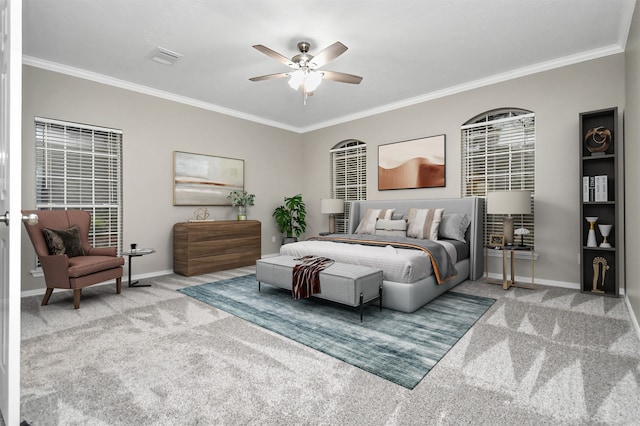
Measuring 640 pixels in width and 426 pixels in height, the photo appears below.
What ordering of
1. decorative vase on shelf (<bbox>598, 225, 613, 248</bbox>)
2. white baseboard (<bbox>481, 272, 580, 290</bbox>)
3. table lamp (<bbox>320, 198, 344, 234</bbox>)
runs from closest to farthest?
1. decorative vase on shelf (<bbox>598, 225, 613, 248</bbox>)
2. white baseboard (<bbox>481, 272, 580, 290</bbox>)
3. table lamp (<bbox>320, 198, 344, 234</bbox>)

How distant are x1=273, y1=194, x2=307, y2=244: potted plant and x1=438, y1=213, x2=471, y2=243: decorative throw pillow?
299cm

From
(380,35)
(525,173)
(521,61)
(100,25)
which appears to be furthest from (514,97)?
(100,25)

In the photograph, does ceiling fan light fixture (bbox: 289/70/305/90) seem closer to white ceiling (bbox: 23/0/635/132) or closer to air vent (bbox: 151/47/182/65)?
white ceiling (bbox: 23/0/635/132)

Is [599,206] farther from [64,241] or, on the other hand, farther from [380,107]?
[64,241]

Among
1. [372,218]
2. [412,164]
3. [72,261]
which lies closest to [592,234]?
[412,164]

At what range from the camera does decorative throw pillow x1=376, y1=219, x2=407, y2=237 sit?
4604 mm

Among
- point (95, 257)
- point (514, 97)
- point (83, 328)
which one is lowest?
point (83, 328)

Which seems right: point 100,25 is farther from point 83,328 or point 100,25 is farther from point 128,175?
point 83,328

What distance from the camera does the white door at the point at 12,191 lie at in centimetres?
123

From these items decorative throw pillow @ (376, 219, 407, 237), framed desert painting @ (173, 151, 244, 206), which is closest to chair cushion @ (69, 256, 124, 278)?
framed desert painting @ (173, 151, 244, 206)

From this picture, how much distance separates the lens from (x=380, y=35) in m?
3.36

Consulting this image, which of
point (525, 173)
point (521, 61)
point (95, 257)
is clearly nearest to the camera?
point (95, 257)

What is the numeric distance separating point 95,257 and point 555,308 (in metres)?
5.00

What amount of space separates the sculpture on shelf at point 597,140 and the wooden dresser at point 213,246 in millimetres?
4843
